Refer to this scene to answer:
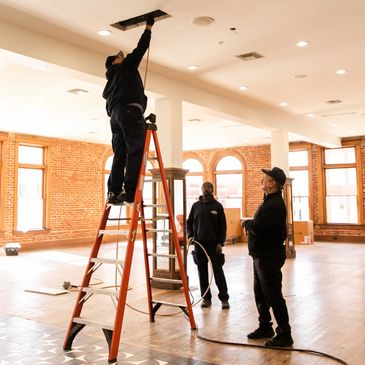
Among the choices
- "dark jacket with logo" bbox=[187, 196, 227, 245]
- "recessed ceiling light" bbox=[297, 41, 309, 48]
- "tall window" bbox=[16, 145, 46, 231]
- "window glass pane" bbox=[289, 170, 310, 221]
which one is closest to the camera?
"dark jacket with logo" bbox=[187, 196, 227, 245]

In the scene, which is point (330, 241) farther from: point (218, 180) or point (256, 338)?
point (256, 338)

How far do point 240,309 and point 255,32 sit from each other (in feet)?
11.1

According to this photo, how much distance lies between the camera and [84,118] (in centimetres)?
1060

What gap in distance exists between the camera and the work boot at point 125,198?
3678 millimetres

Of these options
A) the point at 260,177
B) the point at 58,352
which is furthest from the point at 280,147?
the point at 58,352

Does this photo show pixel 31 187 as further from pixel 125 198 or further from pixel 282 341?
pixel 282 341

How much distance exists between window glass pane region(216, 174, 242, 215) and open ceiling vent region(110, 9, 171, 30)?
37.8 ft

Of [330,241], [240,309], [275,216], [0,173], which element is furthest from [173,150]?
[330,241]

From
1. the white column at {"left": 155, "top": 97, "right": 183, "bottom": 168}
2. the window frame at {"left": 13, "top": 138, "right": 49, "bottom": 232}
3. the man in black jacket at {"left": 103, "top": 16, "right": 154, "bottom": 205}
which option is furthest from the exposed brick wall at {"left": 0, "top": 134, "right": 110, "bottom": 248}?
the man in black jacket at {"left": 103, "top": 16, "right": 154, "bottom": 205}

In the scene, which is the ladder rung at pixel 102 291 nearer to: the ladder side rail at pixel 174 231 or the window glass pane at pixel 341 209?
the ladder side rail at pixel 174 231

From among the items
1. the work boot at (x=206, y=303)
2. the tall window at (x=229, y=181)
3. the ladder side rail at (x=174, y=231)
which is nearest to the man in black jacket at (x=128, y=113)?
the ladder side rail at (x=174, y=231)

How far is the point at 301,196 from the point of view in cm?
1527

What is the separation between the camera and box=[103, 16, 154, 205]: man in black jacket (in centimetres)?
363

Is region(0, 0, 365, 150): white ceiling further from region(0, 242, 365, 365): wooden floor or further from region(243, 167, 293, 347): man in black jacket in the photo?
region(0, 242, 365, 365): wooden floor
